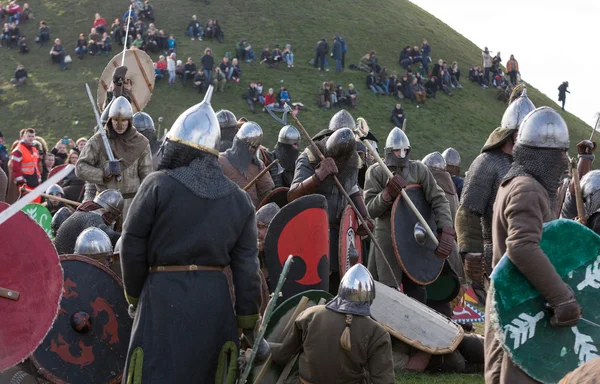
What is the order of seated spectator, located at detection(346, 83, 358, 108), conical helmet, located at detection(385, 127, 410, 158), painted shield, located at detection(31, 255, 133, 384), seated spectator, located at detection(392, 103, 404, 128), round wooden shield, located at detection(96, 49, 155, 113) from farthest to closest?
seated spectator, located at detection(346, 83, 358, 108), seated spectator, located at detection(392, 103, 404, 128), round wooden shield, located at detection(96, 49, 155, 113), conical helmet, located at detection(385, 127, 410, 158), painted shield, located at detection(31, 255, 133, 384)

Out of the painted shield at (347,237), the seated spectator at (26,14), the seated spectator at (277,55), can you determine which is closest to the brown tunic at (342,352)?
the painted shield at (347,237)

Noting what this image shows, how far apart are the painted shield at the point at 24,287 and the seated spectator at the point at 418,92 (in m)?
34.0

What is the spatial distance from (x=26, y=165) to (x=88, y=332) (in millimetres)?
7742

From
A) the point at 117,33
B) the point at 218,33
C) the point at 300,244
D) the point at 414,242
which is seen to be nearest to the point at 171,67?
the point at 117,33

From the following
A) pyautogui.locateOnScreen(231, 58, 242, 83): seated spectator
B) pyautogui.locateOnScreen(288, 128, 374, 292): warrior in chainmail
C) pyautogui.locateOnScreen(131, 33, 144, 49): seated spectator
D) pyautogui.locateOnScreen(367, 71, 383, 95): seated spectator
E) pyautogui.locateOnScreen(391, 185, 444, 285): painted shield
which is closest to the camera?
pyautogui.locateOnScreen(288, 128, 374, 292): warrior in chainmail

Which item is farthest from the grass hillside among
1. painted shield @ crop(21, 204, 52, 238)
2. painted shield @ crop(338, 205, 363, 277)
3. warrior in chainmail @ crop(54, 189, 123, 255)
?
painted shield @ crop(338, 205, 363, 277)

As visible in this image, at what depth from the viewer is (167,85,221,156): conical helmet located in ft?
13.6

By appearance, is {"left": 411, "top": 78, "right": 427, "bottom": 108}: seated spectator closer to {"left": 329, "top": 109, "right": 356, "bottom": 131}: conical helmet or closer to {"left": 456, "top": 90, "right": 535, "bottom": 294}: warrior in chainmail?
{"left": 329, "top": 109, "right": 356, "bottom": 131}: conical helmet

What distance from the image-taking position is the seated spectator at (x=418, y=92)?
123ft

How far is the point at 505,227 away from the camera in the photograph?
406 centimetres

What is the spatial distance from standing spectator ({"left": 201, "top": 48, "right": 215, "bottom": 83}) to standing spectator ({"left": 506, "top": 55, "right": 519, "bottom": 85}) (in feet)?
52.2

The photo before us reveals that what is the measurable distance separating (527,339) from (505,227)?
0.51 m

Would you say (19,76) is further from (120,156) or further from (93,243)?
(93,243)

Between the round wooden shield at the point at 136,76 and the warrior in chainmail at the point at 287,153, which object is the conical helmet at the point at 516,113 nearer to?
the warrior in chainmail at the point at 287,153
